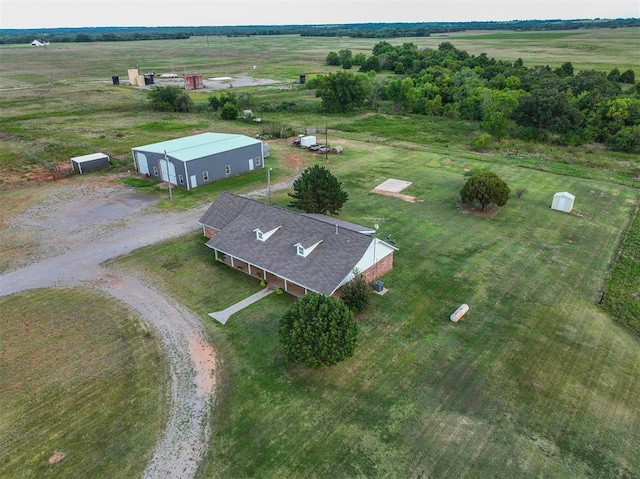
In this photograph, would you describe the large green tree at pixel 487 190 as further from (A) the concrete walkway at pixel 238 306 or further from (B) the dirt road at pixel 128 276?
(A) the concrete walkway at pixel 238 306

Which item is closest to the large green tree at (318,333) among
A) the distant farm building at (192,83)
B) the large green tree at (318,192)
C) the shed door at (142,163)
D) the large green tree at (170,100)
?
the large green tree at (318,192)

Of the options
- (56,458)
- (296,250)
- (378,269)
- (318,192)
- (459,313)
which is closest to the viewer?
(56,458)

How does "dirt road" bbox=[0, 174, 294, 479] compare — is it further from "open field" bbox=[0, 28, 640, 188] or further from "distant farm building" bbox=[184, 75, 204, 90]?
"distant farm building" bbox=[184, 75, 204, 90]

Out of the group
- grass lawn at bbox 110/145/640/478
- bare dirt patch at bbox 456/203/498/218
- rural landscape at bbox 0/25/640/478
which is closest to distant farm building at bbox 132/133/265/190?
rural landscape at bbox 0/25/640/478

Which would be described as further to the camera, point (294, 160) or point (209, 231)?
point (294, 160)

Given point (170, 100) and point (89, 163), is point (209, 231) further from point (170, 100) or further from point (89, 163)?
point (170, 100)

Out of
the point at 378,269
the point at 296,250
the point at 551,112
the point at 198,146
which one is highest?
the point at 551,112

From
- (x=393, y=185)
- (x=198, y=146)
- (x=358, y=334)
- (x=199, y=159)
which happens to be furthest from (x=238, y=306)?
(x=198, y=146)
